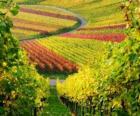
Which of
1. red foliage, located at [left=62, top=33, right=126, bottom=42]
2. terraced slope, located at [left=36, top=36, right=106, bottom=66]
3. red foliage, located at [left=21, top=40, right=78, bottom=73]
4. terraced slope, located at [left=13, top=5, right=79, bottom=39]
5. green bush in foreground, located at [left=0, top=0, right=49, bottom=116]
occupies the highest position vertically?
terraced slope, located at [left=13, top=5, right=79, bottom=39]

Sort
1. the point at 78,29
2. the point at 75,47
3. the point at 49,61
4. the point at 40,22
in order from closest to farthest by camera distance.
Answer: the point at 49,61 < the point at 75,47 < the point at 78,29 < the point at 40,22

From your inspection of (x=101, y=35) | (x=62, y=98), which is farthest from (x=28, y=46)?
(x=62, y=98)

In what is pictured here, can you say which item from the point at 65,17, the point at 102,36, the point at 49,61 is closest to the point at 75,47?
the point at 102,36

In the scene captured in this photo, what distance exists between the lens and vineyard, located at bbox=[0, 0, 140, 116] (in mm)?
13543

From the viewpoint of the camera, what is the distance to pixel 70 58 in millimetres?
103562

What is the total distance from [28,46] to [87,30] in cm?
3237

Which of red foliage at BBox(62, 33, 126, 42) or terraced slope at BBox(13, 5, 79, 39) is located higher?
terraced slope at BBox(13, 5, 79, 39)

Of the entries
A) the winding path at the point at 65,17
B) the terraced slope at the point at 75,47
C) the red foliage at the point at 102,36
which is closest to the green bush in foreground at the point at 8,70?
the terraced slope at the point at 75,47

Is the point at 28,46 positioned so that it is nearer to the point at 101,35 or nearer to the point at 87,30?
the point at 101,35

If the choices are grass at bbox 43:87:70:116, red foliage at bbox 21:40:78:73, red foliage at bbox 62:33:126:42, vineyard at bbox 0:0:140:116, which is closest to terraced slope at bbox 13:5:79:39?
vineyard at bbox 0:0:140:116

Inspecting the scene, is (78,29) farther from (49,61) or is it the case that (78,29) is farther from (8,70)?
(8,70)

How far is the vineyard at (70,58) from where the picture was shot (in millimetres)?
13543

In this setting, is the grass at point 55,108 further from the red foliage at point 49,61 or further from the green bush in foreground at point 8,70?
the green bush in foreground at point 8,70

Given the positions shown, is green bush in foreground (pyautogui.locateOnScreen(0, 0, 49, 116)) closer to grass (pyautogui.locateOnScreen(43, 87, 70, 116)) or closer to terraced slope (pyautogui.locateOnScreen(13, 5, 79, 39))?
grass (pyautogui.locateOnScreen(43, 87, 70, 116))
